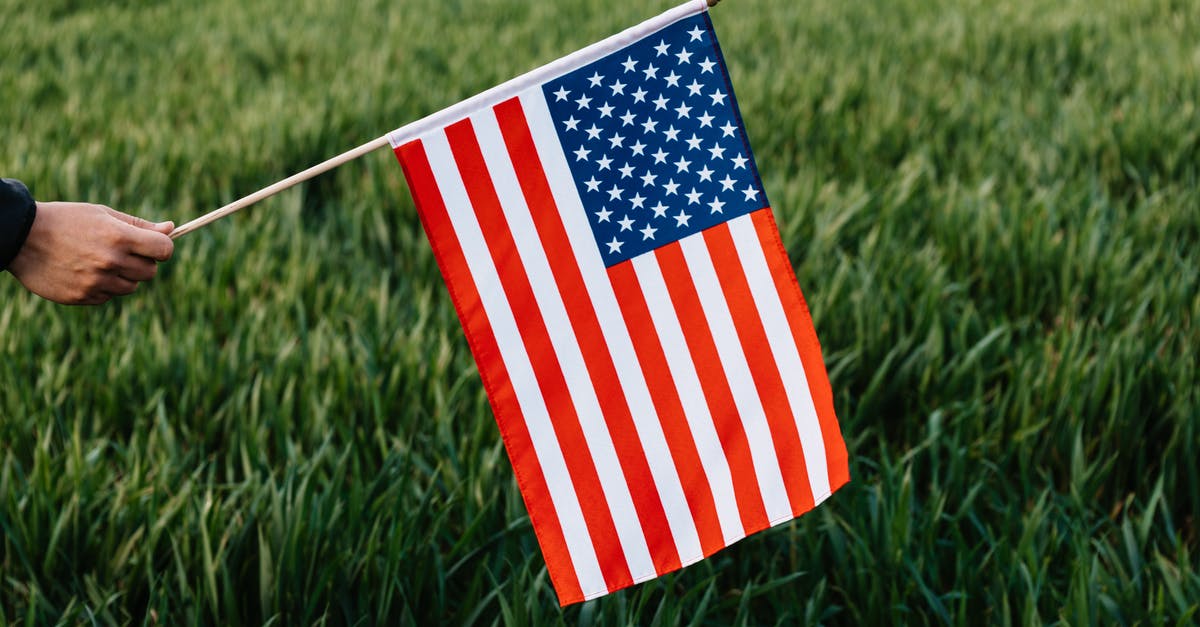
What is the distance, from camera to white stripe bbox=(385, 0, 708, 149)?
51.9 inches

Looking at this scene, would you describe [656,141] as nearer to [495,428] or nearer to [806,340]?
[806,340]

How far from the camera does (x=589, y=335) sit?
138 cm

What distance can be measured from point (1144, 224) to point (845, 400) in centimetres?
138

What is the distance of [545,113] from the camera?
135 cm

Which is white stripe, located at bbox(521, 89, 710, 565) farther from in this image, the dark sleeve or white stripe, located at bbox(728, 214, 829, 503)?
the dark sleeve

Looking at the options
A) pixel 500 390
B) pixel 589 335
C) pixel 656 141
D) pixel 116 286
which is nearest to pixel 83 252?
pixel 116 286

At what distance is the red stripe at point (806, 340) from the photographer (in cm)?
140

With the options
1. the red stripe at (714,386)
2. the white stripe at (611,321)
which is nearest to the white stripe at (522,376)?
the white stripe at (611,321)

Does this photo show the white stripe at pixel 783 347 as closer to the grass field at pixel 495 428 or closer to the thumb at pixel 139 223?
the grass field at pixel 495 428

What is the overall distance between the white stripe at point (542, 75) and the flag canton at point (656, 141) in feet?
0.04

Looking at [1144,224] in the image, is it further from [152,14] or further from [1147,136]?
[152,14]

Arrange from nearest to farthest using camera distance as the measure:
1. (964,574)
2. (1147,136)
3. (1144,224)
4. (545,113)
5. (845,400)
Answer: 1. (545,113)
2. (964,574)
3. (845,400)
4. (1144,224)
5. (1147,136)

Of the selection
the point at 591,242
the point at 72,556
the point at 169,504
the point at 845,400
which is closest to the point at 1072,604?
the point at 845,400

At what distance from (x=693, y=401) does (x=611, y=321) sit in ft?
0.55
